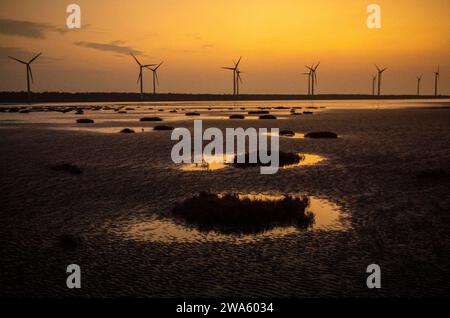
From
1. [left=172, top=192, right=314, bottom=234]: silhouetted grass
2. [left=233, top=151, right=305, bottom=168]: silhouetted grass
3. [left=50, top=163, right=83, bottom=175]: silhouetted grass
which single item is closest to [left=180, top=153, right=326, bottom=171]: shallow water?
[left=233, top=151, right=305, bottom=168]: silhouetted grass

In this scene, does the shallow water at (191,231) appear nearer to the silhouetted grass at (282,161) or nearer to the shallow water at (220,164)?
the shallow water at (220,164)

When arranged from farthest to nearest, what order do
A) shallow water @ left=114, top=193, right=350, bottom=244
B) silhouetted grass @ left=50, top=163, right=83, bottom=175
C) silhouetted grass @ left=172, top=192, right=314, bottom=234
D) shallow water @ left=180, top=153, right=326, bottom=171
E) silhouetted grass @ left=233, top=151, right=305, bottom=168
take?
silhouetted grass @ left=233, top=151, right=305, bottom=168
shallow water @ left=180, top=153, right=326, bottom=171
silhouetted grass @ left=50, top=163, right=83, bottom=175
silhouetted grass @ left=172, top=192, right=314, bottom=234
shallow water @ left=114, top=193, right=350, bottom=244

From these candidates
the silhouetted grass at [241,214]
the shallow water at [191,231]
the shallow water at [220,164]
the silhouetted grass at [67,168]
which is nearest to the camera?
the shallow water at [191,231]

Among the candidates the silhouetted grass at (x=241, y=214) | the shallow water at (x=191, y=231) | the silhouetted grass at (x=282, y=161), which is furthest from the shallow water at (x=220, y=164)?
the shallow water at (x=191, y=231)

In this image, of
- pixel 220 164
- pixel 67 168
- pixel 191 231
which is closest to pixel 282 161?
pixel 220 164

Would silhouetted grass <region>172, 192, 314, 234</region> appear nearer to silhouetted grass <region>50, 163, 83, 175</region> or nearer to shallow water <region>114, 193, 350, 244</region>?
shallow water <region>114, 193, 350, 244</region>

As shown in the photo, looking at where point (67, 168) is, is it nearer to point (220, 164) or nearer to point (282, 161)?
point (220, 164)
